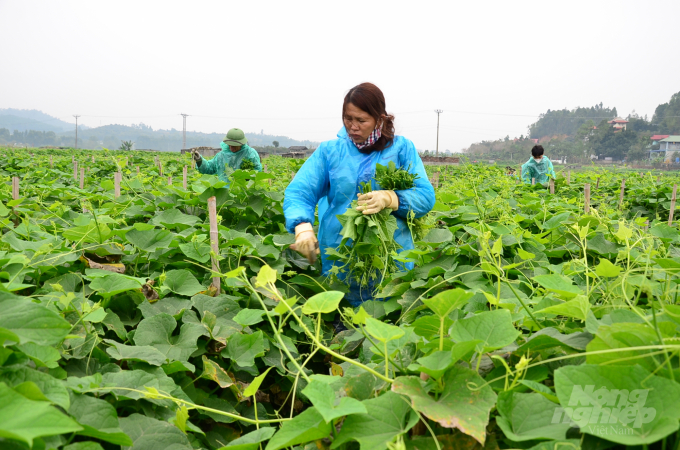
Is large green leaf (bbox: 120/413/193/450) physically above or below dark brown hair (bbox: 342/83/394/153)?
below

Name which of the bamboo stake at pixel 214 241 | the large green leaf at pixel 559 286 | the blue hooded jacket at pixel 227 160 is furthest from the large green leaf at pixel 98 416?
the blue hooded jacket at pixel 227 160

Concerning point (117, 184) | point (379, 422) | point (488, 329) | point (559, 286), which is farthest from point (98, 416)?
point (117, 184)

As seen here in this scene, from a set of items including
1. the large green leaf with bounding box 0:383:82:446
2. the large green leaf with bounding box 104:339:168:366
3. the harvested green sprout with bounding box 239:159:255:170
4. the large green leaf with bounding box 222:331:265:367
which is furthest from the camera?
the harvested green sprout with bounding box 239:159:255:170

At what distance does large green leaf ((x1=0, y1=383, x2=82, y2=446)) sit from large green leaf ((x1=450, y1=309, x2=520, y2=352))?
730 mm

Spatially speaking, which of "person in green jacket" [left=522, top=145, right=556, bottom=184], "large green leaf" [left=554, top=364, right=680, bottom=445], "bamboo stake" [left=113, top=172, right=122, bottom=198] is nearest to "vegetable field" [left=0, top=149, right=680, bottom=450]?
"large green leaf" [left=554, top=364, right=680, bottom=445]

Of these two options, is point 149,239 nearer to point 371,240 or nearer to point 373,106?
point 371,240

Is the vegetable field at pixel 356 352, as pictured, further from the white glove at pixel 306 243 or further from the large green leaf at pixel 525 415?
the white glove at pixel 306 243

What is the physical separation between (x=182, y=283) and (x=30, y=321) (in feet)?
3.52

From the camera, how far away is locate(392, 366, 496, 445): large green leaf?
33.0 inches

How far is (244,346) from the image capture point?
67.6 inches

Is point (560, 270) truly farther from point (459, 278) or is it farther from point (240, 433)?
point (240, 433)

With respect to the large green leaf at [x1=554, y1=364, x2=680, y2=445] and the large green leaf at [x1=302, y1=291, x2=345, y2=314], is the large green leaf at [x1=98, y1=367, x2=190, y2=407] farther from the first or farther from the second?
the large green leaf at [x1=554, y1=364, x2=680, y2=445]

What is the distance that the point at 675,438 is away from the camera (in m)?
0.72

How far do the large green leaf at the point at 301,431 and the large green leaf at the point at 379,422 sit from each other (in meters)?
0.04
